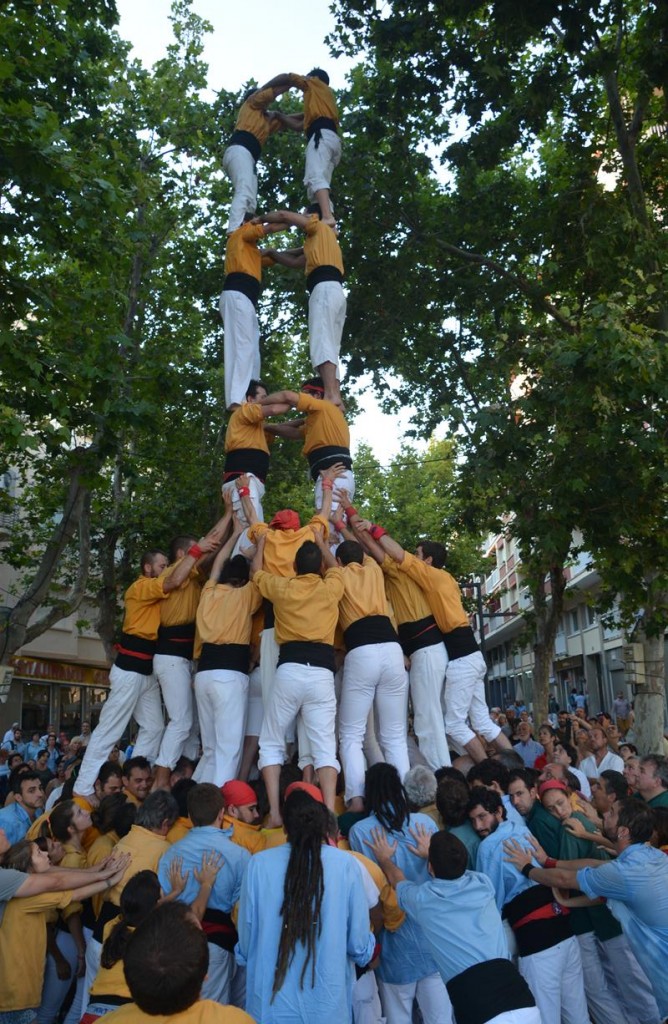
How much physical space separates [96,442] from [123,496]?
38.1ft

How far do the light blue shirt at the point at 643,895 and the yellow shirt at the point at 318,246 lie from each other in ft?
23.9

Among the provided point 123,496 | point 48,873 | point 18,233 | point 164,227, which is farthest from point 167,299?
point 48,873

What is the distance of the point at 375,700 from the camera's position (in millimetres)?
7645

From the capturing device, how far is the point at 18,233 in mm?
10188

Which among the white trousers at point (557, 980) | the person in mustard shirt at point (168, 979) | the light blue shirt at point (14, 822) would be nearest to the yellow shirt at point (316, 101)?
the light blue shirt at point (14, 822)

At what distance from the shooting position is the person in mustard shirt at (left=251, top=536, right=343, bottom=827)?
6719 millimetres

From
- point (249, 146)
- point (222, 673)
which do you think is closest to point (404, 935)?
point (222, 673)

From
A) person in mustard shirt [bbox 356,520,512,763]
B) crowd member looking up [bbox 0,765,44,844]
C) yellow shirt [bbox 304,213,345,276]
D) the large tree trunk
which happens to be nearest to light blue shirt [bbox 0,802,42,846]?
crowd member looking up [bbox 0,765,44,844]

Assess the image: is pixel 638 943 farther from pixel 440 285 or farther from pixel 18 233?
pixel 440 285

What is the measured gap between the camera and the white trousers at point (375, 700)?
287 inches

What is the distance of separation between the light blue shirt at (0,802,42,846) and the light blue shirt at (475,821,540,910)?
12.9ft

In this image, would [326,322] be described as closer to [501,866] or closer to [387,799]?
[387,799]

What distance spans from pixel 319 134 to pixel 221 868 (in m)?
8.69

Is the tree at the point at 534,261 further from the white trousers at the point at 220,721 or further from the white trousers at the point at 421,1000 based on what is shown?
the white trousers at the point at 421,1000
